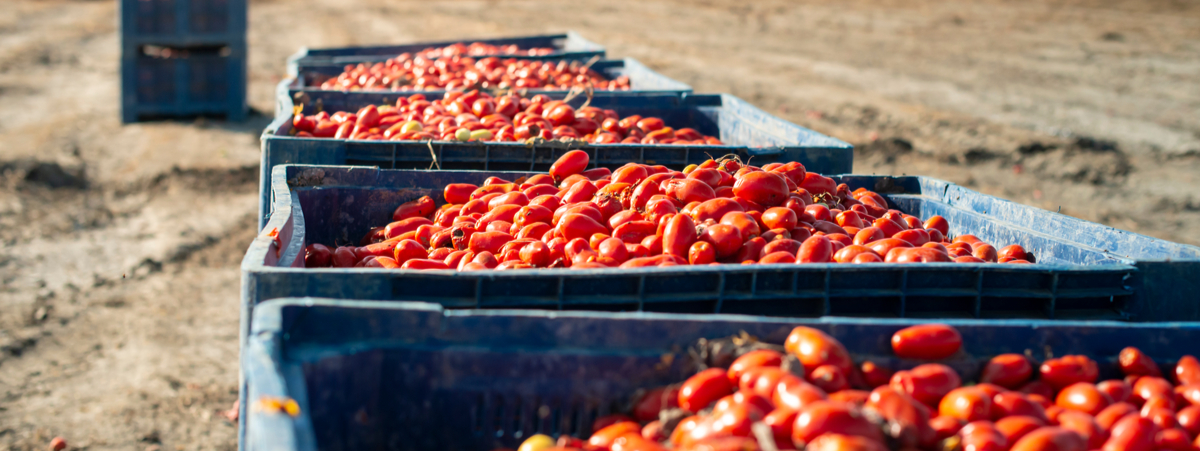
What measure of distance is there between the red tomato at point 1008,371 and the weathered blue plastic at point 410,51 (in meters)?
5.64

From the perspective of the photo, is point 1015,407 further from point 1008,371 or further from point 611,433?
point 611,433

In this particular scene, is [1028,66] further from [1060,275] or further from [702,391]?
[702,391]

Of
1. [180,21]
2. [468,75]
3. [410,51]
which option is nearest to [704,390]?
[468,75]

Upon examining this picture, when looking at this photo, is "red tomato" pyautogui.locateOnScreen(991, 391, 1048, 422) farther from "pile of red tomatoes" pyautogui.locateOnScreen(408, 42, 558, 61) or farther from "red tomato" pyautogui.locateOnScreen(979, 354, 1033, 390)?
"pile of red tomatoes" pyautogui.locateOnScreen(408, 42, 558, 61)

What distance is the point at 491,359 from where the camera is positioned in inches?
71.7

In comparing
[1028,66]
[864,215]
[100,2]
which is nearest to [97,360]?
[864,215]

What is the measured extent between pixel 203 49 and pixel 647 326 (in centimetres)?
1047

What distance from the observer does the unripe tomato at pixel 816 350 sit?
5.62ft

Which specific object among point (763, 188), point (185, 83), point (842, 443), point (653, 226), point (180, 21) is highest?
point (180, 21)

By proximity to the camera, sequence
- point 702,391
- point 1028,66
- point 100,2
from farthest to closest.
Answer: point 100,2, point 1028,66, point 702,391

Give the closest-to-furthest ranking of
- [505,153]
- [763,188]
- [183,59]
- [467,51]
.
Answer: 1. [763,188]
2. [505,153]
3. [467,51]
4. [183,59]

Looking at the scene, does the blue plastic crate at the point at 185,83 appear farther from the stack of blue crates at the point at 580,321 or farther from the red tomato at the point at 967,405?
the red tomato at the point at 967,405

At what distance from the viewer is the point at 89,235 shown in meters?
6.65

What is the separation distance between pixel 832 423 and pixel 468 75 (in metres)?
5.04
